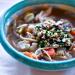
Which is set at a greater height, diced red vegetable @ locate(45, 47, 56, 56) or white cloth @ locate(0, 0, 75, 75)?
diced red vegetable @ locate(45, 47, 56, 56)

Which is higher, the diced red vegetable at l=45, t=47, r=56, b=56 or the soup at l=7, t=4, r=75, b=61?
the soup at l=7, t=4, r=75, b=61

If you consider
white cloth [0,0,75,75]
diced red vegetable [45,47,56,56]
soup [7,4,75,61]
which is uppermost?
soup [7,4,75,61]

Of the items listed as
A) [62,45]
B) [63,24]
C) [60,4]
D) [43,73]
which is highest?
[60,4]

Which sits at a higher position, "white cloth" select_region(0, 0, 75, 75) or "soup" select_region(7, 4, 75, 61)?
"soup" select_region(7, 4, 75, 61)

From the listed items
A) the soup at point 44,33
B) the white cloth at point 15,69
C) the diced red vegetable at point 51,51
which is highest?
the soup at point 44,33

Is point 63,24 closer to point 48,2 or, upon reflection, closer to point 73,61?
point 48,2

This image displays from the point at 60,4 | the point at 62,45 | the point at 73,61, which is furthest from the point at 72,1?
the point at 73,61

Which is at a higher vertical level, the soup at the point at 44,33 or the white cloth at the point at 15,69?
the soup at the point at 44,33

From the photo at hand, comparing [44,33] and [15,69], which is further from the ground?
[44,33]
